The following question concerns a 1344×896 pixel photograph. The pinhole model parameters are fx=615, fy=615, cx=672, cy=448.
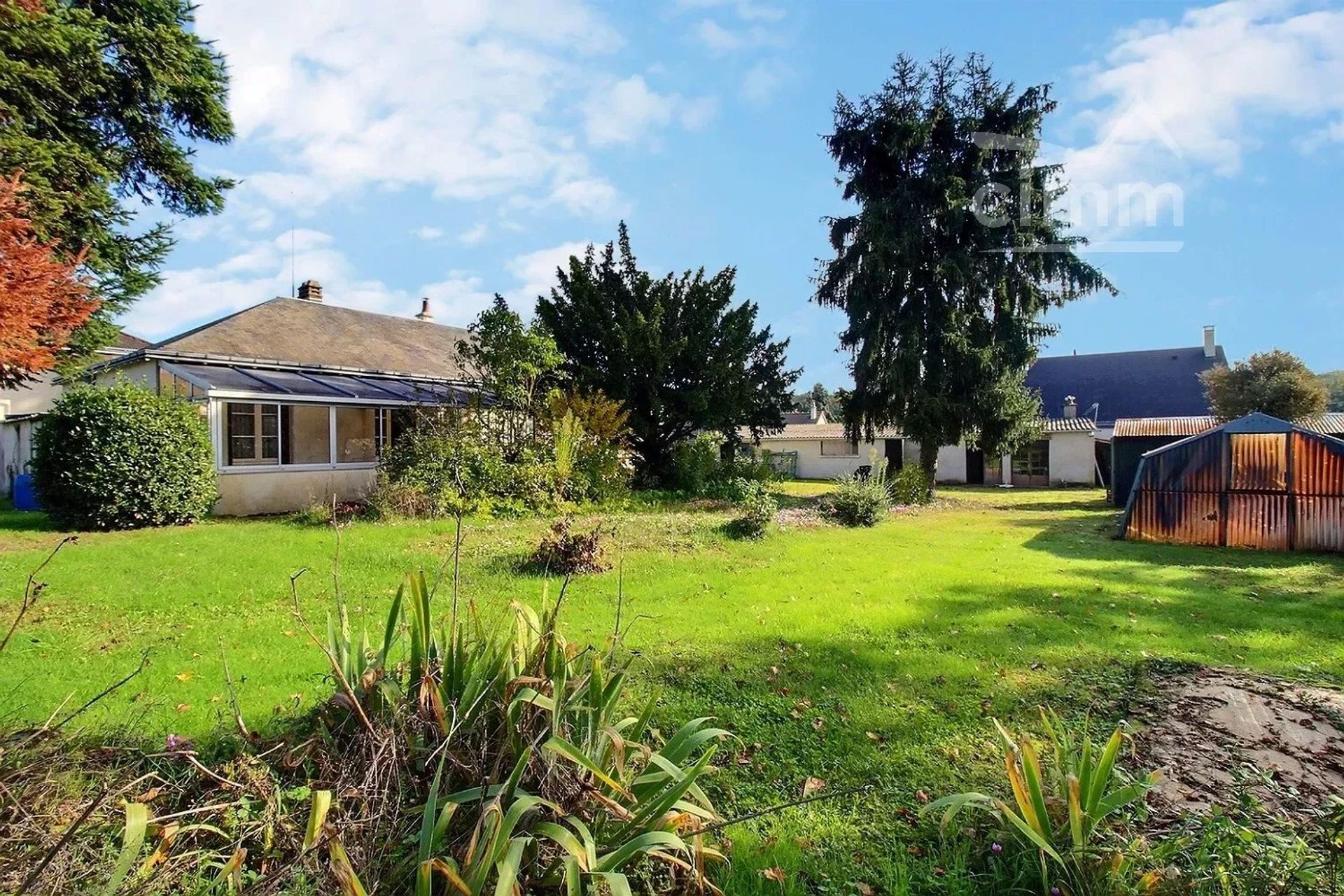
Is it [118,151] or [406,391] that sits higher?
[118,151]

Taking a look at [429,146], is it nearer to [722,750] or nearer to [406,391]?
[722,750]

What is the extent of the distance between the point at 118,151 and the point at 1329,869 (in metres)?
20.5

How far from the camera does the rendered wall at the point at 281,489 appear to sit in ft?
44.0

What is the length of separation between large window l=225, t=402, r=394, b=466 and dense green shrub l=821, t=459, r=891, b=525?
11529 mm

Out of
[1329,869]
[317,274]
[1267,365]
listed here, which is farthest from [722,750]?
[1267,365]

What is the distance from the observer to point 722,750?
351cm

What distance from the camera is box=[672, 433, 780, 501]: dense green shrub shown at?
17.2 metres

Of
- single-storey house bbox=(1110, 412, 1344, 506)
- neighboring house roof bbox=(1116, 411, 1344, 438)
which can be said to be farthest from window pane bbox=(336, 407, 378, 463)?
neighboring house roof bbox=(1116, 411, 1344, 438)

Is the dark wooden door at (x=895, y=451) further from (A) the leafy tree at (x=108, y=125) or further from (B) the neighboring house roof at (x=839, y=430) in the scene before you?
(A) the leafy tree at (x=108, y=125)

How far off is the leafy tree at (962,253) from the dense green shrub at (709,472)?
19.4 feet

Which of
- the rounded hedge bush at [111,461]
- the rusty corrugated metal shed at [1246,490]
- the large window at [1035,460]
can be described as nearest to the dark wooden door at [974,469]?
the large window at [1035,460]

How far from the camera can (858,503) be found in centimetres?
1386

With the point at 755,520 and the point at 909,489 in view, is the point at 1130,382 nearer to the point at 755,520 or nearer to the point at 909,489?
the point at 909,489

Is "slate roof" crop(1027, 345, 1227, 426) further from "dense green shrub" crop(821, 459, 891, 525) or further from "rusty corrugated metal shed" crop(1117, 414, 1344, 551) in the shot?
"dense green shrub" crop(821, 459, 891, 525)
